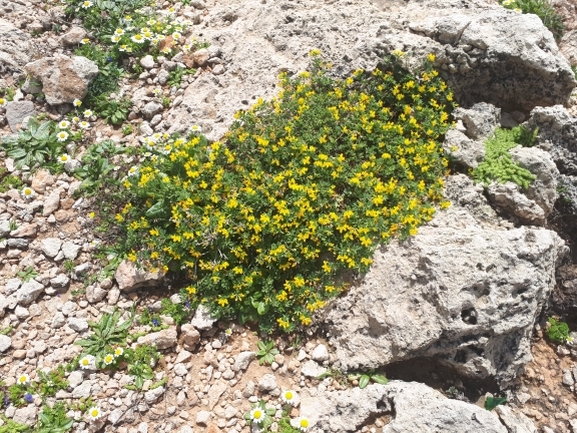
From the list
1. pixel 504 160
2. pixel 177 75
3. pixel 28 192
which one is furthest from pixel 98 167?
pixel 504 160

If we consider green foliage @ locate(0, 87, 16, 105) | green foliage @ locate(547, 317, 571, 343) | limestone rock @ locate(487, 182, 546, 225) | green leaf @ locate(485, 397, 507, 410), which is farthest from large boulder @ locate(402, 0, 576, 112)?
green foliage @ locate(0, 87, 16, 105)

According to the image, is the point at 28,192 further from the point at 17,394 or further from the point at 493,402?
the point at 493,402

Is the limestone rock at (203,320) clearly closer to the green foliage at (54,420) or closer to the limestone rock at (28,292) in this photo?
the green foliage at (54,420)

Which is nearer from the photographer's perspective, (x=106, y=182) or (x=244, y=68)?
(x=106, y=182)

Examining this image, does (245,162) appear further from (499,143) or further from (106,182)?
(499,143)

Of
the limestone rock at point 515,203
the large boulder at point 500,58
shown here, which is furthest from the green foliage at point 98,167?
the limestone rock at point 515,203

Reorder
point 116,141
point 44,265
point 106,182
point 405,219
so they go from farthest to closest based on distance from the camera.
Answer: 1. point 116,141
2. point 106,182
3. point 44,265
4. point 405,219

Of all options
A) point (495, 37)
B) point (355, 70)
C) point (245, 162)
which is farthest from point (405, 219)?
point (495, 37)

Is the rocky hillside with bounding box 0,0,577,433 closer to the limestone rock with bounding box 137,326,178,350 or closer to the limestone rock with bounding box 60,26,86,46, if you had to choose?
the limestone rock with bounding box 137,326,178,350
